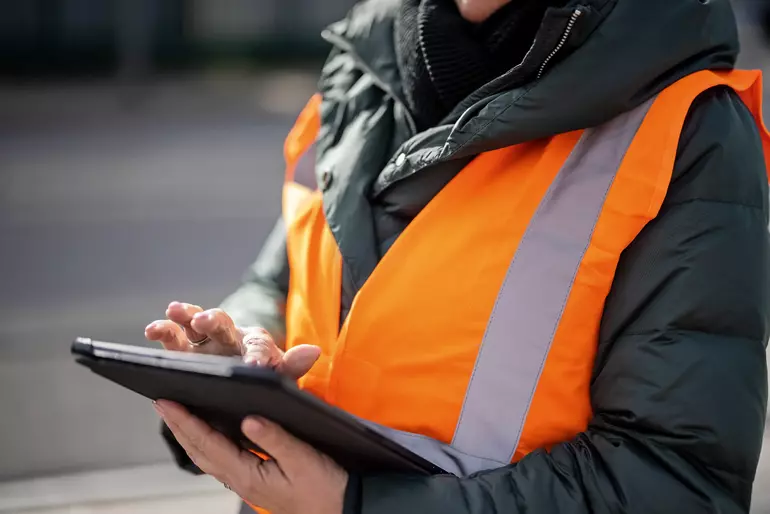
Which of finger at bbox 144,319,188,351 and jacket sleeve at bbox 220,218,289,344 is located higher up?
finger at bbox 144,319,188,351

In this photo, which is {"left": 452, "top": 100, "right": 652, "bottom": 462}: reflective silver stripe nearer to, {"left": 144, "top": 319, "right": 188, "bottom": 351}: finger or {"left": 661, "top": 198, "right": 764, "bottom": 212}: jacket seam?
{"left": 661, "top": 198, "right": 764, "bottom": 212}: jacket seam

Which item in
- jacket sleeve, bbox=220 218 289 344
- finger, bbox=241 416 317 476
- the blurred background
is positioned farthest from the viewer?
the blurred background

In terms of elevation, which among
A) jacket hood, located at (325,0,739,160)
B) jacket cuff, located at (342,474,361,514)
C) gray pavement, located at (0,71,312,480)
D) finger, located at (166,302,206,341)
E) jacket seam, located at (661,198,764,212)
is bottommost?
gray pavement, located at (0,71,312,480)

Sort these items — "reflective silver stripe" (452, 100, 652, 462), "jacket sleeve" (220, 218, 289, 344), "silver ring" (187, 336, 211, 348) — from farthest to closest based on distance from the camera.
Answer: "jacket sleeve" (220, 218, 289, 344) < "silver ring" (187, 336, 211, 348) < "reflective silver stripe" (452, 100, 652, 462)

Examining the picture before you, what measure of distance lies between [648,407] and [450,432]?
0.26m

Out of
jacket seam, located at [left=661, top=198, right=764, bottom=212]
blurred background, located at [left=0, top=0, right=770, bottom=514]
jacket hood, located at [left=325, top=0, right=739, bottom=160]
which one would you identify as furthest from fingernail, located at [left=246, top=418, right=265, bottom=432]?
blurred background, located at [left=0, top=0, right=770, bottom=514]

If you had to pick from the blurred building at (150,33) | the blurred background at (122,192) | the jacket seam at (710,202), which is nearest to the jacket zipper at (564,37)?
the jacket seam at (710,202)

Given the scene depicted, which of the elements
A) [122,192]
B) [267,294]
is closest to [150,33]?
[122,192]

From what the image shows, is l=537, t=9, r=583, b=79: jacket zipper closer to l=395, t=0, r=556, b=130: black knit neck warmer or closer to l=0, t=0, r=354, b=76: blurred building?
l=395, t=0, r=556, b=130: black knit neck warmer

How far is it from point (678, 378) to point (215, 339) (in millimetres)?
598

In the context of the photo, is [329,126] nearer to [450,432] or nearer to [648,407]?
[450,432]

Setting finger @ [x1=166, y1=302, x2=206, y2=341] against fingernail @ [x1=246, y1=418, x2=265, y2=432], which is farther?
finger @ [x1=166, y1=302, x2=206, y2=341]

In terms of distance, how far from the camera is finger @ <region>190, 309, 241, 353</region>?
3.71 ft

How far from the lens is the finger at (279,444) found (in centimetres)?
99
